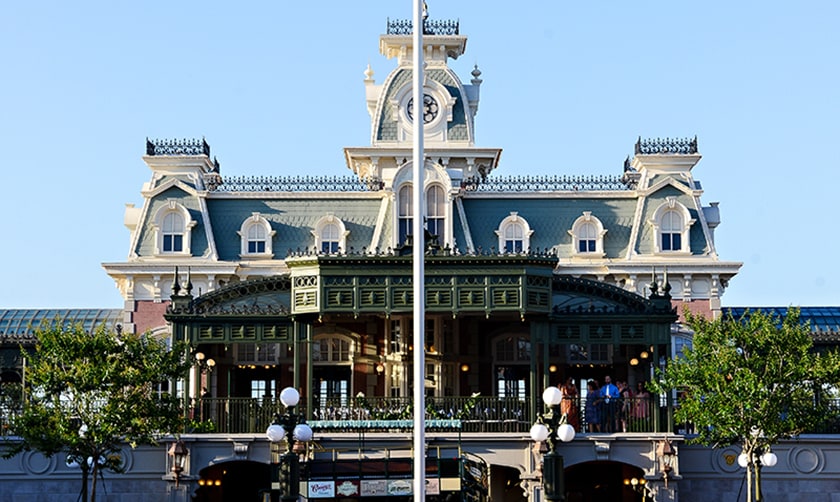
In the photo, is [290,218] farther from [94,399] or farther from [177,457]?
[94,399]

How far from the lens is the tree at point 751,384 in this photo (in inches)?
1296

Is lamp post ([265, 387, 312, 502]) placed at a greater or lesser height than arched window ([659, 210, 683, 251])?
lesser

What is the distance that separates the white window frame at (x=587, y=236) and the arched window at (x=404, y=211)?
17.1ft

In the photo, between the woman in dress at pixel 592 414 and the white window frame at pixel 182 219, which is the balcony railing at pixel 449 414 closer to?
the woman in dress at pixel 592 414

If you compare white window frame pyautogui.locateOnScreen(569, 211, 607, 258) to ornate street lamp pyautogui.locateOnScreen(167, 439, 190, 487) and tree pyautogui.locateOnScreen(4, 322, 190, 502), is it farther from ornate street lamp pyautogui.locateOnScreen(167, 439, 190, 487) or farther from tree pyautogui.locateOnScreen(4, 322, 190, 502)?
ornate street lamp pyautogui.locateOnScreen(167, 439, 190, 487)

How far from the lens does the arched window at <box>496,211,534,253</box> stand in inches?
1763

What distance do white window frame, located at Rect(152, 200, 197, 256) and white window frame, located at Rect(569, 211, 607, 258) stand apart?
12.0 m

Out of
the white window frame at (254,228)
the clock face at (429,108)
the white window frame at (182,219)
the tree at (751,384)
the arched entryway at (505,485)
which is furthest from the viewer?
the clock face at (429,108)

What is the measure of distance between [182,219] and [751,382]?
1967 cm

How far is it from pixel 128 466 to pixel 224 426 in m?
2.54

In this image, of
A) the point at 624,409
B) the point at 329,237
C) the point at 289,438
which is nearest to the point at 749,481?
the point at 624,409

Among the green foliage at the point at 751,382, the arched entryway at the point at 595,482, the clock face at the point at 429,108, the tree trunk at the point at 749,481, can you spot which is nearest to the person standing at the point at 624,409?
the green foliage at the point at 751,382

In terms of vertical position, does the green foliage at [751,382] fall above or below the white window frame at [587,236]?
below

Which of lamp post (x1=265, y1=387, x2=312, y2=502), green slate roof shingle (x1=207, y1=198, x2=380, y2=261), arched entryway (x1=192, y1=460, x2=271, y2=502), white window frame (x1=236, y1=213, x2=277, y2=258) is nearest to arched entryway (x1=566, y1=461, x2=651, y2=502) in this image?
arched entryway (x1=192, y1=460, x2=271, y2=502)
